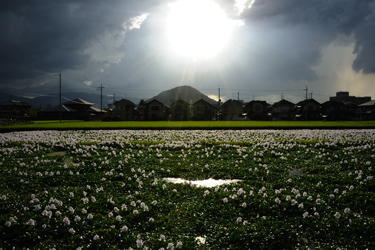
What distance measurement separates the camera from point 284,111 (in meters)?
110

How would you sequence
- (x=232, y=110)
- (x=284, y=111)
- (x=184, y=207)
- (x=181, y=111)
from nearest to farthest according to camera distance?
(x=184, y=207)
(x=181, y=111)
(x=284, y=111)
(x=232, y=110)

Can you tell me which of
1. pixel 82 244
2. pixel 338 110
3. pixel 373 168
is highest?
pixel 338 110

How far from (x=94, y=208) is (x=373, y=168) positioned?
36.7 ft

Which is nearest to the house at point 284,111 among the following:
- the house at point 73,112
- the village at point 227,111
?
the village at point 227,111

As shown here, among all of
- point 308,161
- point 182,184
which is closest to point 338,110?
point 308,161

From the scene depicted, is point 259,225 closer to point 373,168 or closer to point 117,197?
point 117,197

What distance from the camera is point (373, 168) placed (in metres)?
12.3

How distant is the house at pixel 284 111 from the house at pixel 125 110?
53287 mm

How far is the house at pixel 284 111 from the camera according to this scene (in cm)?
10975

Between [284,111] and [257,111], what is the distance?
388 inches

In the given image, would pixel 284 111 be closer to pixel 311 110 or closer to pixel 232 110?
pixel 311 110

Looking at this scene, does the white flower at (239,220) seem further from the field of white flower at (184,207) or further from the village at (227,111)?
the village at (227,111)

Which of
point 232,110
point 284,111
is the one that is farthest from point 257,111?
point 284,111

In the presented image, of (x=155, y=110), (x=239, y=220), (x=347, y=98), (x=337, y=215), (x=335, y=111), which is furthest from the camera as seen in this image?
(x=347, y=98)
